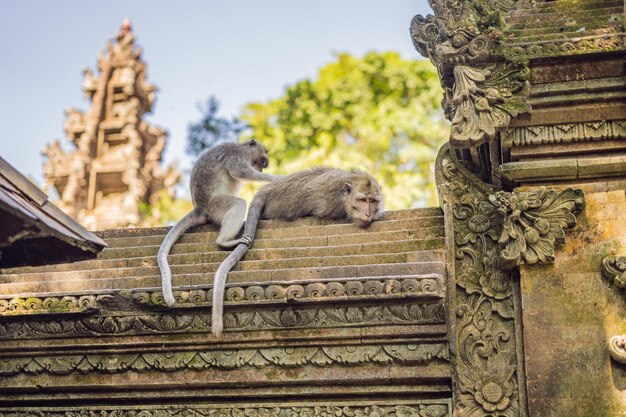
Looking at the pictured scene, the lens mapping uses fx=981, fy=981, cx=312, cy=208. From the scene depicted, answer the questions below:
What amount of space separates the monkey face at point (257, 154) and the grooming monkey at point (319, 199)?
1.55 m

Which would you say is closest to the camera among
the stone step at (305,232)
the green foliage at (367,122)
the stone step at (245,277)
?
the stone step at (245,277)

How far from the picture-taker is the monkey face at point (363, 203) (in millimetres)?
9109

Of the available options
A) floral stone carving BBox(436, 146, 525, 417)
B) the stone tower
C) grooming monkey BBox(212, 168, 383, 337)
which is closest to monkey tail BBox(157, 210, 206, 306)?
grooming monkey BBox(212, 168, 383, 337)

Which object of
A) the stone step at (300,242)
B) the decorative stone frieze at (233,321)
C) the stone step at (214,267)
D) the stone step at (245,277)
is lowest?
the decorative stone frieze at (233,321)

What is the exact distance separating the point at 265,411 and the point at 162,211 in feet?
57.9

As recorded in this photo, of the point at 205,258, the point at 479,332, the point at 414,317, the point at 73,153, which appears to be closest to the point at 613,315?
the point at 479,332

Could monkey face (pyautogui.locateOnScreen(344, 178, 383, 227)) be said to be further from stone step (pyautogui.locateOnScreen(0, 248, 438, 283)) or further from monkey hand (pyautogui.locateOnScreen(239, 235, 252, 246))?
monkey hand (pyautogui.locateOnScreen(239, 235, 252, 246))

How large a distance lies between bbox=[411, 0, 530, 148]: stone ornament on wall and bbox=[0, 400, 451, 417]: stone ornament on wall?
2165mm

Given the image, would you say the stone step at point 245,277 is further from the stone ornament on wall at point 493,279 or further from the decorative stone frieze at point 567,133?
the decorative stone frieze at point 567,133

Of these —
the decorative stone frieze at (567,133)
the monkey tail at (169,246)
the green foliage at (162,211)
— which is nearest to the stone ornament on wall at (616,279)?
the decorative stone frieze at (567,133)

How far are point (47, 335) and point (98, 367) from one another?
0.59 meters

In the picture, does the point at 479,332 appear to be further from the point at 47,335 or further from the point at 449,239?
the point at 47,335

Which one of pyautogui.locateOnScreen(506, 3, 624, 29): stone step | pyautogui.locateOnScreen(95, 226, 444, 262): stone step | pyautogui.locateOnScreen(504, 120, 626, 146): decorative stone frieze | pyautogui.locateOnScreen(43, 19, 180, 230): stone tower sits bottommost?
pyautogui.locateOnScreen(95, 226, 444, 262): stone step

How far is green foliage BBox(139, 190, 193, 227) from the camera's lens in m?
24.5
